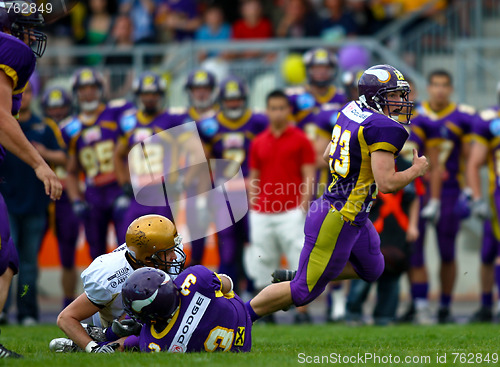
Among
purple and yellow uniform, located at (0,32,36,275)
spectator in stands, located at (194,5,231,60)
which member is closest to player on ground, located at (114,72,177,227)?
spectator in stands, located at (194,5,231,60)

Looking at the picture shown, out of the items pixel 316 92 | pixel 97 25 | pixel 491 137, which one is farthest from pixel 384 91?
pixel 97 25

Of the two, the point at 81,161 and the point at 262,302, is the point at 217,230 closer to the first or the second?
the point at 81,161

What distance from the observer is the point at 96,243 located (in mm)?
9516

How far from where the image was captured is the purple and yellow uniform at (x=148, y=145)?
959 centimetres

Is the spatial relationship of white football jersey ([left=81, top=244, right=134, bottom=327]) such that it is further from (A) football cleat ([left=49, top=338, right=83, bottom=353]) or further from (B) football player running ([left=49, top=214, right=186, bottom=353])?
(A) football cleat ([left=49, top=338, right=83, bottom=353])

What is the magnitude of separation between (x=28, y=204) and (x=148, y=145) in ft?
4.93

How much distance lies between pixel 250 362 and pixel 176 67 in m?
7.88

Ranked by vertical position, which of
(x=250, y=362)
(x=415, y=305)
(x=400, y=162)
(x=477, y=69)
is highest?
(x=477, y=69)

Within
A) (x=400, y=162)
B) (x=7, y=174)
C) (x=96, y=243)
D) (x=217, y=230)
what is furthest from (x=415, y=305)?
(x=7, y=174)

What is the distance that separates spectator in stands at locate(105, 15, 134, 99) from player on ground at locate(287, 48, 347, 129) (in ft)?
9.31

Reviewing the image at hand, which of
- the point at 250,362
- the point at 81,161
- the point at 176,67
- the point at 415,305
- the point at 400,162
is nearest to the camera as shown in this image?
the point at 250,362

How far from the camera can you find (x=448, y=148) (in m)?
9.36

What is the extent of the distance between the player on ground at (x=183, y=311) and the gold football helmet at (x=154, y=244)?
0.29m

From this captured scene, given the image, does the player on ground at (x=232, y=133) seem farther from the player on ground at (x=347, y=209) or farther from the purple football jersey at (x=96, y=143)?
the player on ground at (x=347, y=209)
